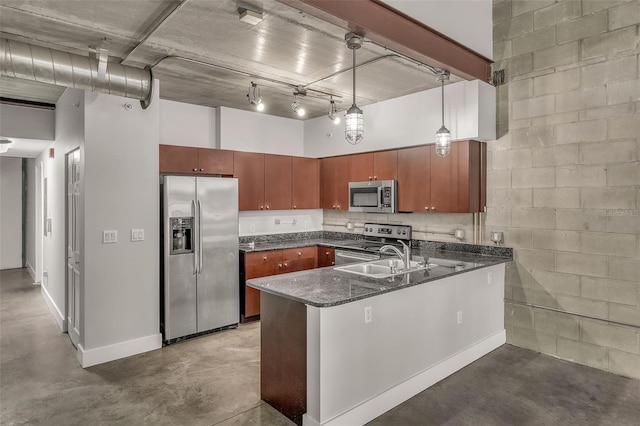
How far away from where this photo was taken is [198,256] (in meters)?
4.27

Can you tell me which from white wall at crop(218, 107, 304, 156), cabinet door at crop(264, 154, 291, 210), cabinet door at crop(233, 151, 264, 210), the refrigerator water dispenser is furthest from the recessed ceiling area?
the refrigerator water dispenser

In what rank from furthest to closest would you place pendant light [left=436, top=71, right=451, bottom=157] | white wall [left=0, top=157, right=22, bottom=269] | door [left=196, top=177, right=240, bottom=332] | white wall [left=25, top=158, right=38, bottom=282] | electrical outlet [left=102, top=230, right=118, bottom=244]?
white wall [left=0, top=157, right=22, bottom=269] < white wall [left=25, top=158, right=38, bottom=282] < door [left=196, top=177, right=240, bottom=332] < electrical outlet [left=102, top=230, right=118, bottom=244] < pendant light [left=436, top=71, right=451, bottom=157]

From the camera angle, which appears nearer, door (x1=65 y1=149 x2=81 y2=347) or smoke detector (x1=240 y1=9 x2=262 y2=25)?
smoke detector (x1=240 y1=9 x2=262 y2=25)

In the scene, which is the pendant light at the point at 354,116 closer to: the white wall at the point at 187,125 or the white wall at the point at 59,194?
the white wall at the point at 59,194

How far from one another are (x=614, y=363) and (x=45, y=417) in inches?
182

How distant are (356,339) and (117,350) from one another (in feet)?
8.16

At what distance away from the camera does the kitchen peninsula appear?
2.45m

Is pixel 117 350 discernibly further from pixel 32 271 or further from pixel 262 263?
pixel 32 271

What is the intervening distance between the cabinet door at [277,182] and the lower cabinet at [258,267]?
74cm

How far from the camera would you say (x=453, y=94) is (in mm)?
4082

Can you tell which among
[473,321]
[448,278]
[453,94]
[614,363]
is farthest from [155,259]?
[614,363]

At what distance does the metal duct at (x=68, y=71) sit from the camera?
278cm

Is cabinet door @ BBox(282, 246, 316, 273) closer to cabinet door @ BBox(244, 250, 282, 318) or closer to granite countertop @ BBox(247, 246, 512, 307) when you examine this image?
cabinet door @ BBox(244, 250, 282, 318)

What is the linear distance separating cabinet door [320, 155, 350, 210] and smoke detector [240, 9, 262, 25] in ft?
9.67
